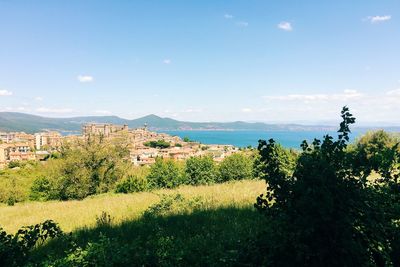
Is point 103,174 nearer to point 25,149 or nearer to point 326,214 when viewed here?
point 326,214

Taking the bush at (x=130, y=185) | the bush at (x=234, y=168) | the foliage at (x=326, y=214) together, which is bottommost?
the bush at (x=130, y=185)

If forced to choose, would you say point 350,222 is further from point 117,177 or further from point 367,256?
point 117,177

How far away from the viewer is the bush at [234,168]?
39519 millimetres

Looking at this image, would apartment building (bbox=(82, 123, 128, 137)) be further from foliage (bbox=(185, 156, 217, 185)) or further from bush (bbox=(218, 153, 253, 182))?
bush (bbox=(218, 153, 253, 182))

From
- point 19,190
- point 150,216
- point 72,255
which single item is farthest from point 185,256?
point 19,190

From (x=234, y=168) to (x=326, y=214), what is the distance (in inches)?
1499

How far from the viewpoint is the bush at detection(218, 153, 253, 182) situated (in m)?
39.5

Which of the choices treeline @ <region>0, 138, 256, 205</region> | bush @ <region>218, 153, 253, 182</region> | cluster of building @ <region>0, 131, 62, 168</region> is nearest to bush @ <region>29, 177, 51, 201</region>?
treeline @ <region>0, 138, 256, 205</region>

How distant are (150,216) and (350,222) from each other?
6.45 m

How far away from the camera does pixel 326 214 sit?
105 inches

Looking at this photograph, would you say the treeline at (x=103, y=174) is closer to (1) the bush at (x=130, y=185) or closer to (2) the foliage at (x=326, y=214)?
(1) the bush at (x=130, y=185)

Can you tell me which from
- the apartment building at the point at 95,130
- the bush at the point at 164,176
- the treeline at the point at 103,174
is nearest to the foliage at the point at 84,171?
the treeline at the point at 103,174

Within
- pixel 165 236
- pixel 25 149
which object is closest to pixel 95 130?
pixel 165 236

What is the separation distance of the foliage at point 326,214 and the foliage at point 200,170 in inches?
1427
